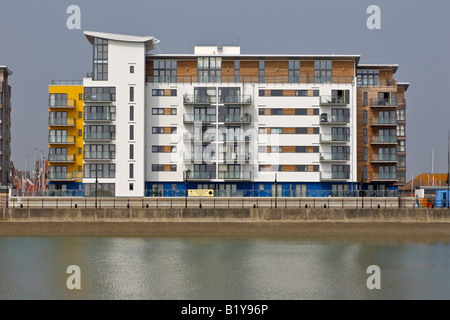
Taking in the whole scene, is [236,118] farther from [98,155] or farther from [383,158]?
[383,158]

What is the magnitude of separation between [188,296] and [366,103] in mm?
53506

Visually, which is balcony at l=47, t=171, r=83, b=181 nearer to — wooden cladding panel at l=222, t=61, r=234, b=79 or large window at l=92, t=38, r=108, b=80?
large window at l=92, t=38, r=108, b=80

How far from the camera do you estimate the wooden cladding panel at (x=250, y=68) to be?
77.6 meters

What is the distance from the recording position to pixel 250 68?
77688 mm

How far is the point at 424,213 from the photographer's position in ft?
186

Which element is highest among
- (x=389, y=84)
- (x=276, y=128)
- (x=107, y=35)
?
(x=107, y=35)

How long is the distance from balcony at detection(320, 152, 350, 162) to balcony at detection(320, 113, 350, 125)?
12.7ft

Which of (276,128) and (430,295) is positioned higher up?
(276,128)

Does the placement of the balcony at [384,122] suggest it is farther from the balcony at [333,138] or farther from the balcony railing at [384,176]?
the balcony railing at [384,176]

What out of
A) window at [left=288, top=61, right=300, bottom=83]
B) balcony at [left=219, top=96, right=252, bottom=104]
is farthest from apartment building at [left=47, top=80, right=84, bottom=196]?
window at [left=288, top=61, right=300, bottom=83]

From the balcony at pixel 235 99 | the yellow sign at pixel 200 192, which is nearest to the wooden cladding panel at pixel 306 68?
the balcony at pixel 235 99

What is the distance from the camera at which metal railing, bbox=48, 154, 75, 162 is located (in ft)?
248
